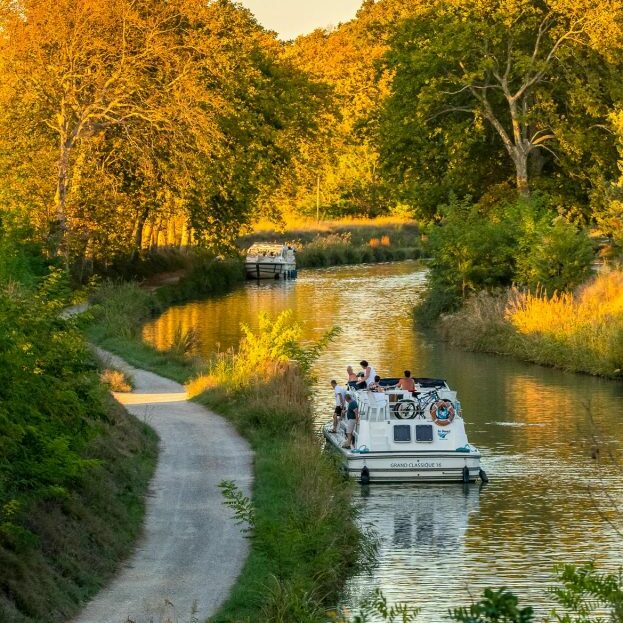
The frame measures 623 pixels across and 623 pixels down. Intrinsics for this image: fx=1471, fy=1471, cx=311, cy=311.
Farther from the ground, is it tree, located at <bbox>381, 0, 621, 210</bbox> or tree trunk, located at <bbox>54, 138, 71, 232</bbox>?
tree, located at <bbox>381, 0, 621, 210</bbox>

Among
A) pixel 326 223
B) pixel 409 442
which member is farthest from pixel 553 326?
pixel 326 223

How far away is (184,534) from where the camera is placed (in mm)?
22953

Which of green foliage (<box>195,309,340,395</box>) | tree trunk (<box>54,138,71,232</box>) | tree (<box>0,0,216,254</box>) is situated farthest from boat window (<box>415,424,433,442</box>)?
tree trunk (<box>54,138,71,232</box>)

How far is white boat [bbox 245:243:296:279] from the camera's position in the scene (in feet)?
293

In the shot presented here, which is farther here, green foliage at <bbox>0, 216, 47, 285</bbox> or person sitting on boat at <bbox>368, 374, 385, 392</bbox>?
person sitting on boat at <bbox>368, 374, 385, 392</bbox>

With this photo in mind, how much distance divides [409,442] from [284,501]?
8792mm

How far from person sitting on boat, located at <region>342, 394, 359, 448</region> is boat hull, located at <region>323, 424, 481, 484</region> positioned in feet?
2.98

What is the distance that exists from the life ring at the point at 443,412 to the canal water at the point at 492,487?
4.91ft

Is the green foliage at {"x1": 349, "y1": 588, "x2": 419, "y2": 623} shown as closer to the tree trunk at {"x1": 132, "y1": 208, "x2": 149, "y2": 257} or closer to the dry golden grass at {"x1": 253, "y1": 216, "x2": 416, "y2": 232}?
the tree trunk at {"x1": 132, "y1": 208, "x2": 149, "y2": 257}

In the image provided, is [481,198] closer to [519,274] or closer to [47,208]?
[519,274]

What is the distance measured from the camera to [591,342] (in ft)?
164

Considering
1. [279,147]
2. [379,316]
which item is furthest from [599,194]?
[279,147]

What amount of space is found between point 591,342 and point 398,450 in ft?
61.7

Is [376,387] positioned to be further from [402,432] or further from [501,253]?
[501,253]
